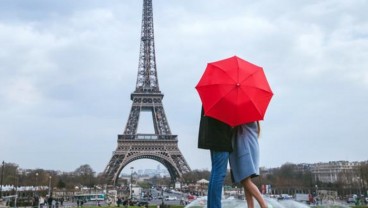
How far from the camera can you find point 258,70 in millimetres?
5582

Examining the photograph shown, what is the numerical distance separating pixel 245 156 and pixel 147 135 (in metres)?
58.8

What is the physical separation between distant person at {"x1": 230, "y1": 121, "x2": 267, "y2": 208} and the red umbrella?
248 millimetres

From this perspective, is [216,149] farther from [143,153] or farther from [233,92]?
[143,153]

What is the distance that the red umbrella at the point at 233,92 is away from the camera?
16.4 feet

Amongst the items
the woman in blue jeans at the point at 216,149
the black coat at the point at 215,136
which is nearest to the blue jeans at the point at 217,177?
the woman in blue jeans at the point at 216,149

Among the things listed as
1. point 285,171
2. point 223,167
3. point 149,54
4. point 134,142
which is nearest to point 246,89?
point 223,167

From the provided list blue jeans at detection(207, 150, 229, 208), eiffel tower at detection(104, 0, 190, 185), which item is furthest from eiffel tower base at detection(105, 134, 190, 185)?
blue jeans at detection(207, 150, 229, 208)

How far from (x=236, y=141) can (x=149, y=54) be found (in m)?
63.0

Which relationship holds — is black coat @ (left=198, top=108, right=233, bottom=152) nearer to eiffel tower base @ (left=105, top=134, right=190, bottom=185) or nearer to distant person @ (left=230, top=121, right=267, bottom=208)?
distant person @ (left=230, top=121, right=267, bottom=208)

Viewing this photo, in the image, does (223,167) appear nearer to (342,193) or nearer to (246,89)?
(246,89)

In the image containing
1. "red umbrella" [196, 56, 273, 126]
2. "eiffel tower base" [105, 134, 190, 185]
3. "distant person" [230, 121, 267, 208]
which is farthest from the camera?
"eiffel tower base" [105, 134, 190, 185]

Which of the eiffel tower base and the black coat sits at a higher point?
the eiffel tower base

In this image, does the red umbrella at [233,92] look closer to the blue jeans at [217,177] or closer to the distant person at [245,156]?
the distant person at [245,156]

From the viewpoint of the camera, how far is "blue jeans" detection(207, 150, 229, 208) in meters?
5.02
